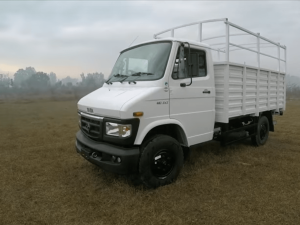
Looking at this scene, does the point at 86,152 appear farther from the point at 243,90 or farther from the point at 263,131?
the point at 263,131

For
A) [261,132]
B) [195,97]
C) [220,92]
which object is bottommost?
[261,132]

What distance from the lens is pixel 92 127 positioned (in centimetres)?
391

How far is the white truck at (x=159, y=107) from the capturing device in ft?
11.5

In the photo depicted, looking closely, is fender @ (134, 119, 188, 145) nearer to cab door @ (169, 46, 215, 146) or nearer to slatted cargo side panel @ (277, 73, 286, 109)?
cab door @ (169, 46, 215, 146)

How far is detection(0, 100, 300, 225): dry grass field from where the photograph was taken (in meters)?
3.11

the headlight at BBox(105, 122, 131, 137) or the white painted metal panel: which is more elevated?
the white painted metal panel

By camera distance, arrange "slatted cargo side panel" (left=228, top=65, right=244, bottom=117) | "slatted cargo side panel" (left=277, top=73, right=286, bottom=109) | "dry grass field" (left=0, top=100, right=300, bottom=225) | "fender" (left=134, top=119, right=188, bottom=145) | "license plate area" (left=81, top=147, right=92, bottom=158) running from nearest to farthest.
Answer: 1. "dry grass field" (left=0, top=100, right=300, bottom=225)
2. "fender" (left=134, top=119, right=188, bottom=145)
3. "license plate area" (left=81, top=147, right=92, bottom=158)
4. "slatted cargo side panel" (left=228, top=65, right=244, bottom=117)
5. "slatted cargo side panel" (left=277, top=73, right=286, bottom=109)

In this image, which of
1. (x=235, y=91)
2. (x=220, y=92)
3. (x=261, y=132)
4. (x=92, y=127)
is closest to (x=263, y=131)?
(x=261, y=132)

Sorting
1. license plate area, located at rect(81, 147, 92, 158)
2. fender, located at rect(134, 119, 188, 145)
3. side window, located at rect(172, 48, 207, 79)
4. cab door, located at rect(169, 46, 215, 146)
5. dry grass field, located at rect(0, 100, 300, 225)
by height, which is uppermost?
side window, located at rect(172, 48, 207, 79)

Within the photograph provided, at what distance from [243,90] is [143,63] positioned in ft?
8.32

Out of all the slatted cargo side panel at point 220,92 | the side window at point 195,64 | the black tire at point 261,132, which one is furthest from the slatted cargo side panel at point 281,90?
the side window at point 195,64

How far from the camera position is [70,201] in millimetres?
3566

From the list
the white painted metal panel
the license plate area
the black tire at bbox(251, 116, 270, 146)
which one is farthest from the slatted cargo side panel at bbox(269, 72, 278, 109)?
the license plate area

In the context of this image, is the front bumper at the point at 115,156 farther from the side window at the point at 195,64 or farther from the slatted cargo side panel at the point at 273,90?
the slatted cargo side panel at the point at 273,90
